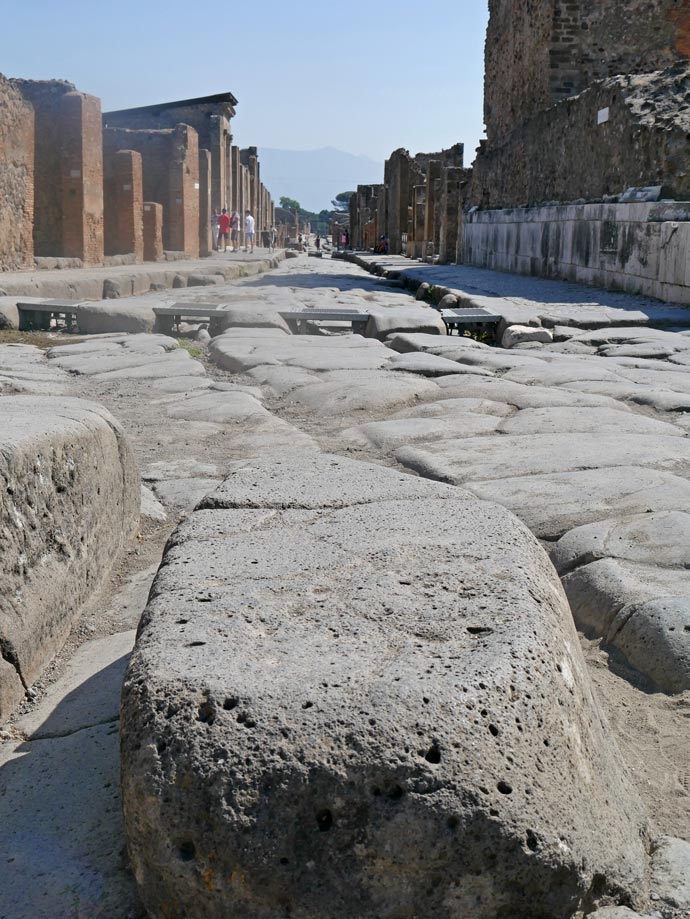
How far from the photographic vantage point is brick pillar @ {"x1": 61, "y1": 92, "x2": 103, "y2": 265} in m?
15.6

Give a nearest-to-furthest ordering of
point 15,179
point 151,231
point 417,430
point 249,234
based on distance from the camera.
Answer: point 417,430 → point 15,179 → point 151,231 → point 249,234

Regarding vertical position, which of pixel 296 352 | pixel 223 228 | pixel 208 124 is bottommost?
pixel 296 352

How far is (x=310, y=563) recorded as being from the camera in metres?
1.69

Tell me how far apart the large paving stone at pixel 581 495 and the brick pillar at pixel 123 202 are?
16.0m

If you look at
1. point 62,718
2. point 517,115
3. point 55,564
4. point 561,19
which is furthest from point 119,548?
point 517,115

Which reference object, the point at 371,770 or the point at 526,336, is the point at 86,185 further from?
the point at 371,770

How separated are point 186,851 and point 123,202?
18.2 m

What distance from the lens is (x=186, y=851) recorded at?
1.17 m

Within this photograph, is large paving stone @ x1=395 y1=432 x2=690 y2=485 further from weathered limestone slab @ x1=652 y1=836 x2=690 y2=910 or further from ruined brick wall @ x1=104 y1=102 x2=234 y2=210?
Answer: ruined brick wall @ x1=104 y1=102 x2=234 y2=210

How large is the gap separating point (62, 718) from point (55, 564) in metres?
0.41

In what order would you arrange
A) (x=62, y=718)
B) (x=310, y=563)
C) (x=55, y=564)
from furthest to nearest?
1. (x=55, y=564)
2. (x=62, y=718)
3. (x=310, y=563)

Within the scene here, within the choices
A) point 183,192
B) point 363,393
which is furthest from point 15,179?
point 363,393

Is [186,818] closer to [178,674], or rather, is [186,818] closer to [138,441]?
[178,674]

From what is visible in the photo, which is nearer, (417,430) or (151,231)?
(417,430)
